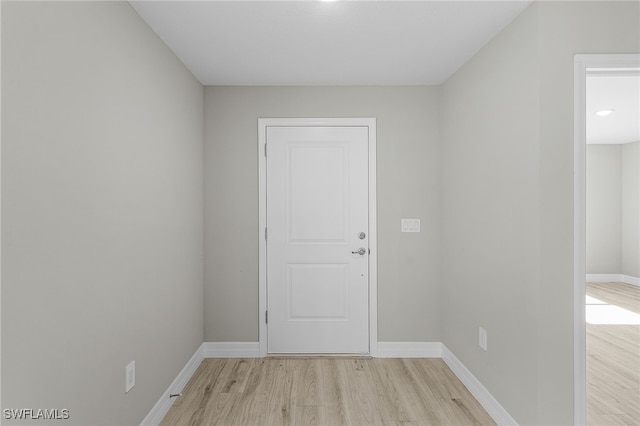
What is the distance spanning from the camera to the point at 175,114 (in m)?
2.57

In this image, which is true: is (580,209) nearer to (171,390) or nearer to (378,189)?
(378,189)

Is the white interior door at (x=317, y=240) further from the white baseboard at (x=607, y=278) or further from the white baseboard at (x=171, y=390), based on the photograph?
the white baseboard at (x=607, y=278)

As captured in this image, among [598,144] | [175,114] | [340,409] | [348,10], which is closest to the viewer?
[348,10]

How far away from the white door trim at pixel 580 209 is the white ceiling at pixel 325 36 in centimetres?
51

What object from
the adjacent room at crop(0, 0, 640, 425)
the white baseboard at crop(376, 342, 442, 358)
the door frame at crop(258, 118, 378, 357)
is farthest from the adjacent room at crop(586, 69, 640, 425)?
the door frame at crop(258, 118, 378, 357)

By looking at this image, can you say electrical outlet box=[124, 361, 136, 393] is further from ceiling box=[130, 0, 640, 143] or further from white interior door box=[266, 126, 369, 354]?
ceiling box=[130, 0, 640, 143]

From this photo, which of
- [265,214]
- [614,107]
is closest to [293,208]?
[265,214]

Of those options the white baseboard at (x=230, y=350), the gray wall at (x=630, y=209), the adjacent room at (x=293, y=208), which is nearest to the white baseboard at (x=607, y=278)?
the gray wall at (x=630, y=209)

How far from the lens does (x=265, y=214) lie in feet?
10.7

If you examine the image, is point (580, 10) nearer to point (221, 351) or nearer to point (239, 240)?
point (239, 240)

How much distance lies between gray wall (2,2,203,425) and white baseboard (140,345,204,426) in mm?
69

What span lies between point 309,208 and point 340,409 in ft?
5.36

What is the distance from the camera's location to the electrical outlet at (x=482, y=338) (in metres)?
2.47

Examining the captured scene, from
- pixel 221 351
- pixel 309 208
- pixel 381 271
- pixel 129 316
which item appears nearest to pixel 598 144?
pixel 381 271
